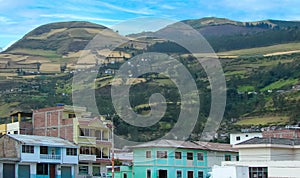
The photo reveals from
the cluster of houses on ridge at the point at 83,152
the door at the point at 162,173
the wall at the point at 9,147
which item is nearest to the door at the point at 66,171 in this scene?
the cluster of houses on ridge at the point at 83,152

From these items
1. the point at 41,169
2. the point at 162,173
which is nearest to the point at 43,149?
the point at 41,169

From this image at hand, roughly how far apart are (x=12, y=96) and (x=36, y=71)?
30637 millimetres

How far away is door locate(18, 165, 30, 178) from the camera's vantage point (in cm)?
3734

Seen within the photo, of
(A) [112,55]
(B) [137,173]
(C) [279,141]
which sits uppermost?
(A) [112,55]

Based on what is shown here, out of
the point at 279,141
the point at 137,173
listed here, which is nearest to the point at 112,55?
the point at 137,173

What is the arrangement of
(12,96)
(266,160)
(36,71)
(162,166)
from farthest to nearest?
(36,71) → (12,96) → (162,166) → (266,160)

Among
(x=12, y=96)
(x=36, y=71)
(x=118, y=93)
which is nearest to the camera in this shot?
(x=118, y=93)

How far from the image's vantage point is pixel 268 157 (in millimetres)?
32719

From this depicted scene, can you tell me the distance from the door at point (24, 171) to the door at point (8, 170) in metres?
0.51

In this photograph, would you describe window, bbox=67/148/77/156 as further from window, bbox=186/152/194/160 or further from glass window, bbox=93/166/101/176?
window, bbox=186/152/194/160

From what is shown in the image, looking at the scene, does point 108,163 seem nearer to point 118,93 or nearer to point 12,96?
point 118,93

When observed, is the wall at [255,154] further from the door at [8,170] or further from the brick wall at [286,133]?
the door at [8,170]

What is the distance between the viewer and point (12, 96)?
93438 mm

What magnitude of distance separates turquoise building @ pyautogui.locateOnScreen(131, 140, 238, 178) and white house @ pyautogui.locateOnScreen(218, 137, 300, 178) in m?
8.77
